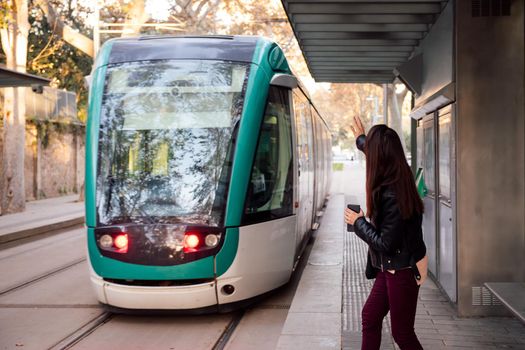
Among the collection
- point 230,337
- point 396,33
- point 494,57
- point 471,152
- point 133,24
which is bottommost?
point 230,337

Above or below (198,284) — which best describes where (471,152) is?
above

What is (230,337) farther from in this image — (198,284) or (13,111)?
(13,111)

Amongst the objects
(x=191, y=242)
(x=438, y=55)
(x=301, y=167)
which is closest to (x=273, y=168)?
(x=191, y=242)

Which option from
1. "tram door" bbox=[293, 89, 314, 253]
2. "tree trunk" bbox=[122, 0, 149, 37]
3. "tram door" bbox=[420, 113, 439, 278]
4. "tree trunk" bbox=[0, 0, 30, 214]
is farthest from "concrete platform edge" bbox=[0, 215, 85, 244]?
"tram door" bbox=[420, 113, 439, 278]

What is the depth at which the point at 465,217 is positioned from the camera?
19.0 ft

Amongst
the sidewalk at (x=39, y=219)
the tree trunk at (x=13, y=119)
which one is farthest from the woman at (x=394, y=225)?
the tree trunk at (x=13, y=119)

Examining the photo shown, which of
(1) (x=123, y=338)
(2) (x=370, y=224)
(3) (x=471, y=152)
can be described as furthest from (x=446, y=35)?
(1) (x=123, y=338)

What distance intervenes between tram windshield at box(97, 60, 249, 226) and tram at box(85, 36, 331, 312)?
1cm

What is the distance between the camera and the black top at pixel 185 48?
7.03m

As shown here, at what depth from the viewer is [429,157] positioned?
750 centimetres

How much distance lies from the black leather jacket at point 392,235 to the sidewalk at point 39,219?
1120cm

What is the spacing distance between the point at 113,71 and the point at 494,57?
12.7ft

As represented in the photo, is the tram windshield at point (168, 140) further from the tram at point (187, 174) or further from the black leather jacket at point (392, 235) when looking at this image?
the black leather jacket at point (392, 235)

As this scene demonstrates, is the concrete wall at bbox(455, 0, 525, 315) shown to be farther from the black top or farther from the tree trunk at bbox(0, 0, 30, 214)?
the tree trunk at bbox(0, 0, 30, 214)
